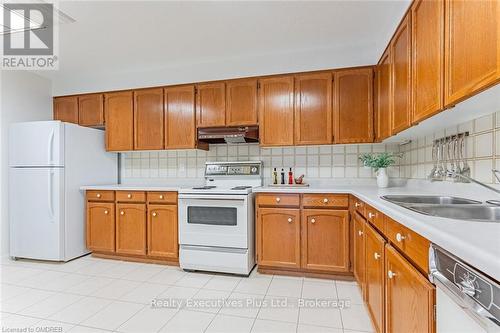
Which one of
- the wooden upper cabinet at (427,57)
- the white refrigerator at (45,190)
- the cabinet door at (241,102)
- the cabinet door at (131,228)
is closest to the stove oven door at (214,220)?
the cabinet door at (131,228)

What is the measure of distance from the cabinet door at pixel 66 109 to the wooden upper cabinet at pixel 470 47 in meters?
4.14

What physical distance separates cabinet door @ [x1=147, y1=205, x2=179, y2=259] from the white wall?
1839 mm

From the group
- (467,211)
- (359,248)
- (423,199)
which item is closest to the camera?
(467,211)

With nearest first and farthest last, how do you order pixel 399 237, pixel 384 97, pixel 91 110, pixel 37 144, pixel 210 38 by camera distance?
pixel 399 237, pixel 384 97, pixel 210 38, pixel 37 144, pixel 91 110

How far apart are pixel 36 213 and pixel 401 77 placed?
13.2 ft

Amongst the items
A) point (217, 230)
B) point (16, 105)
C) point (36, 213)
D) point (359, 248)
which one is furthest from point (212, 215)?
point (16, 105)

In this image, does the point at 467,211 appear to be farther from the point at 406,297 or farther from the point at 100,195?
the point at 100,195

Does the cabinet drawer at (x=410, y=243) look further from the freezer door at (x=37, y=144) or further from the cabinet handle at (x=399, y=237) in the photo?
the freezer door at (x=37, y=144)

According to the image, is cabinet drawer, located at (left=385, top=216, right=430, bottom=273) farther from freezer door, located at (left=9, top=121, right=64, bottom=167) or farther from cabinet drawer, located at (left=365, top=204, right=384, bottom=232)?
freezer door, located at (left=9, top=121, right=64, bottom=167)

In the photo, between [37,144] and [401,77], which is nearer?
[401,77]

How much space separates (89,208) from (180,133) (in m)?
1.49

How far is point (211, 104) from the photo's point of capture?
318 centimetres

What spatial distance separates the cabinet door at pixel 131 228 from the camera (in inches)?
122

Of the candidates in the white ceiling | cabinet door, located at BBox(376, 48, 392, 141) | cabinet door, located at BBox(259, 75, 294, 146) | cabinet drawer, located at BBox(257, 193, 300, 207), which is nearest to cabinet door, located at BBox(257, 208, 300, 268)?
cabinet drawer, located at BBox(257, 193, 300, 207)
